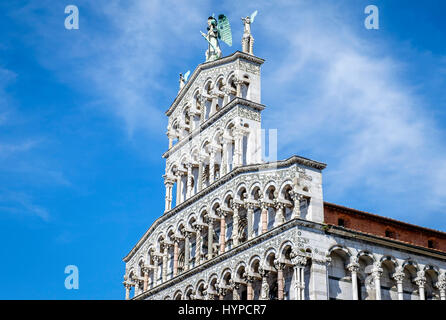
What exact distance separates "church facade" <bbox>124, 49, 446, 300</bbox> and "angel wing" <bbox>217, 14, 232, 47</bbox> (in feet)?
7.19

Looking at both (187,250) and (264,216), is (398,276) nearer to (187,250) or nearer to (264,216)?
(264,216)

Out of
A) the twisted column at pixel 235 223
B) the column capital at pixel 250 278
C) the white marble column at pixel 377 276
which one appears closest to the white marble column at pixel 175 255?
the twisted column at pixel 235 223

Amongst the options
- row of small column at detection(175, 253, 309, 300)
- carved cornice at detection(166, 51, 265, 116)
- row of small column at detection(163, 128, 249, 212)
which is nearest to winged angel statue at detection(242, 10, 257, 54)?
carved cornice at detection(166, 51, 265, 116)

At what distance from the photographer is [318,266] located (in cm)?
3631

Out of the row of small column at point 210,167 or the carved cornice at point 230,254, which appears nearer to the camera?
the carved cornice at point 230,254

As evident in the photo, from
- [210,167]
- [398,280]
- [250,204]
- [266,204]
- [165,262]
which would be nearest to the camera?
[398,280]

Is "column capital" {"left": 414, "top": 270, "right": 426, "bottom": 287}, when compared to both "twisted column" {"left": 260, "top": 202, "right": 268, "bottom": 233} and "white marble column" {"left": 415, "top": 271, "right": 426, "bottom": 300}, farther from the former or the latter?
"twisted column" {"left": 260, "top": 202, "right": 268, "bottom": 233}

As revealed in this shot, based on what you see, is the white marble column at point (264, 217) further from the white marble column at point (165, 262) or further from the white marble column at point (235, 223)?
→ the white marble column at point (165, 262)

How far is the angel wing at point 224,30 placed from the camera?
4928 centimetres

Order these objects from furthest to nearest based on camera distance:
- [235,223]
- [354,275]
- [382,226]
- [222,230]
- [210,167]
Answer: [210,167]
[222,230]
[382,226]
[235,223]
[354,275]

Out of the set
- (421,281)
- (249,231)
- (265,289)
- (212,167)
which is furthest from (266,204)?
(421,281)

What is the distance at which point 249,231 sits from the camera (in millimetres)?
40156

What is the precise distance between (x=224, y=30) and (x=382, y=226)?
53.6 feet

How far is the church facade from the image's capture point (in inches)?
1465
